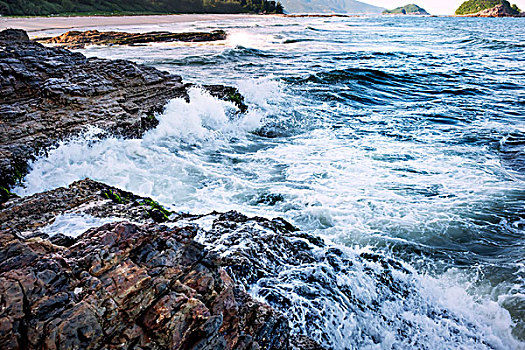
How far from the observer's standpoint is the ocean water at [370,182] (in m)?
3.17

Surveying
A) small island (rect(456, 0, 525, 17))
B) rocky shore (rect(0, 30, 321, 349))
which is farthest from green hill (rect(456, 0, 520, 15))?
rocky shore (rect(0, 30, 321, 349))

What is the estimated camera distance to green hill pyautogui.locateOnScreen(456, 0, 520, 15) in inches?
4238

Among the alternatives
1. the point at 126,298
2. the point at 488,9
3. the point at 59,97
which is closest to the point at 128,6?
the point at 59,97

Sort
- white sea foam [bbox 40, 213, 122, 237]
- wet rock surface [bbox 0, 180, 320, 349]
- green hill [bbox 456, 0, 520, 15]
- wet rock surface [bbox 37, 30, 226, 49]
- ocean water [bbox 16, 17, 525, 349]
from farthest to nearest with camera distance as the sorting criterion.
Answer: green hill [bbox 456, 0, 520, 15], wet rock surface [bbox 37, 30, 226, 49], white sea foam [bbox 40, 213, 122, 237], ocean water [bbox 16, 17, 525, 349], wet rock surface [bbox 0, 180, 320, 349]

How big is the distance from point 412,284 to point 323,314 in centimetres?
128

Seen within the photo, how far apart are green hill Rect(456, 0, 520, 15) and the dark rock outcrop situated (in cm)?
13778

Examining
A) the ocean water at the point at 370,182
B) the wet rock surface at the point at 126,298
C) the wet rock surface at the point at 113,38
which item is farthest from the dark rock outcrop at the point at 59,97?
the wet rock surface at the point at 113,38

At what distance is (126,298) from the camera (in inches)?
81.7

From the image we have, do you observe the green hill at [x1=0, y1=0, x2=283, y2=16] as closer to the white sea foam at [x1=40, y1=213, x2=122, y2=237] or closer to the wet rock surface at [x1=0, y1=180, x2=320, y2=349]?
the white sea foam at [x1=40, y1=213, x2=122, y2=237]

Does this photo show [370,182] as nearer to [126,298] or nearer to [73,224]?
[73,224]

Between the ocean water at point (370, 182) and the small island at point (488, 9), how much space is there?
12255 cm

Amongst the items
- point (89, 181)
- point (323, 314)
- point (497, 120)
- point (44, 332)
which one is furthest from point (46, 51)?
point (497, 120)

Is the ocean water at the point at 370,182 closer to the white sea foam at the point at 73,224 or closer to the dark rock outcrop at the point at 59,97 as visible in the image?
the dark rock outcrop at the point at 59,97

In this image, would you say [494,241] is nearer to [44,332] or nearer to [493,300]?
[493,300]
